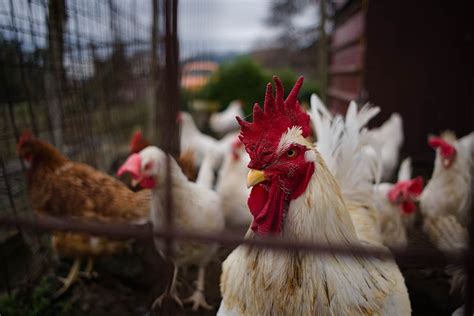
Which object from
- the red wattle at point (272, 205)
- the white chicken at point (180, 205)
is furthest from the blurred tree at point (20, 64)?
the red wattle at point (272, 205)

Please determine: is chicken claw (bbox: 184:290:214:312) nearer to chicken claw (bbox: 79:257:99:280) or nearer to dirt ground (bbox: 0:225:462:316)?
dirt ground (bbox: 0:225:462:316)

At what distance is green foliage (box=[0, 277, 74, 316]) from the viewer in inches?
108

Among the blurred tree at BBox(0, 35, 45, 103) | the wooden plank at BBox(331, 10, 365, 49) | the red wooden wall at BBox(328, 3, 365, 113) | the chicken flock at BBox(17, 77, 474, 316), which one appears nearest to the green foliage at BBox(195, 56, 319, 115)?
the red wooden wall at BBox(328, 3, 365, 113)

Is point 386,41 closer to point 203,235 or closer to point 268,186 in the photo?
point 268,186

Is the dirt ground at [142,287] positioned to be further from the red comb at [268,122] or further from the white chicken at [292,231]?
the red comb at [268,122]

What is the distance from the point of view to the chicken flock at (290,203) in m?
1.41

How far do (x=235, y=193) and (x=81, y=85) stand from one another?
2.46 metres

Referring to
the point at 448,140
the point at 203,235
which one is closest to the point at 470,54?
the point at 448,140

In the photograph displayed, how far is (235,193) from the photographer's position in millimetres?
3686

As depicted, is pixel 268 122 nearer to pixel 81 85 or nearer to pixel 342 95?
pixel 81 85

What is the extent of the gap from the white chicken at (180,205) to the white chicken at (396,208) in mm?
1309

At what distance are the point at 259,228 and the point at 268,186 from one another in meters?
0.17

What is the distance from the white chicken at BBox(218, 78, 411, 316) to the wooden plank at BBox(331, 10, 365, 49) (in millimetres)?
3883

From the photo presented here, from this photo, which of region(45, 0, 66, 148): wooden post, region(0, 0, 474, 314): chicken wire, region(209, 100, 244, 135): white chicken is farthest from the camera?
region(209, 100, 244, 135): white chicken
